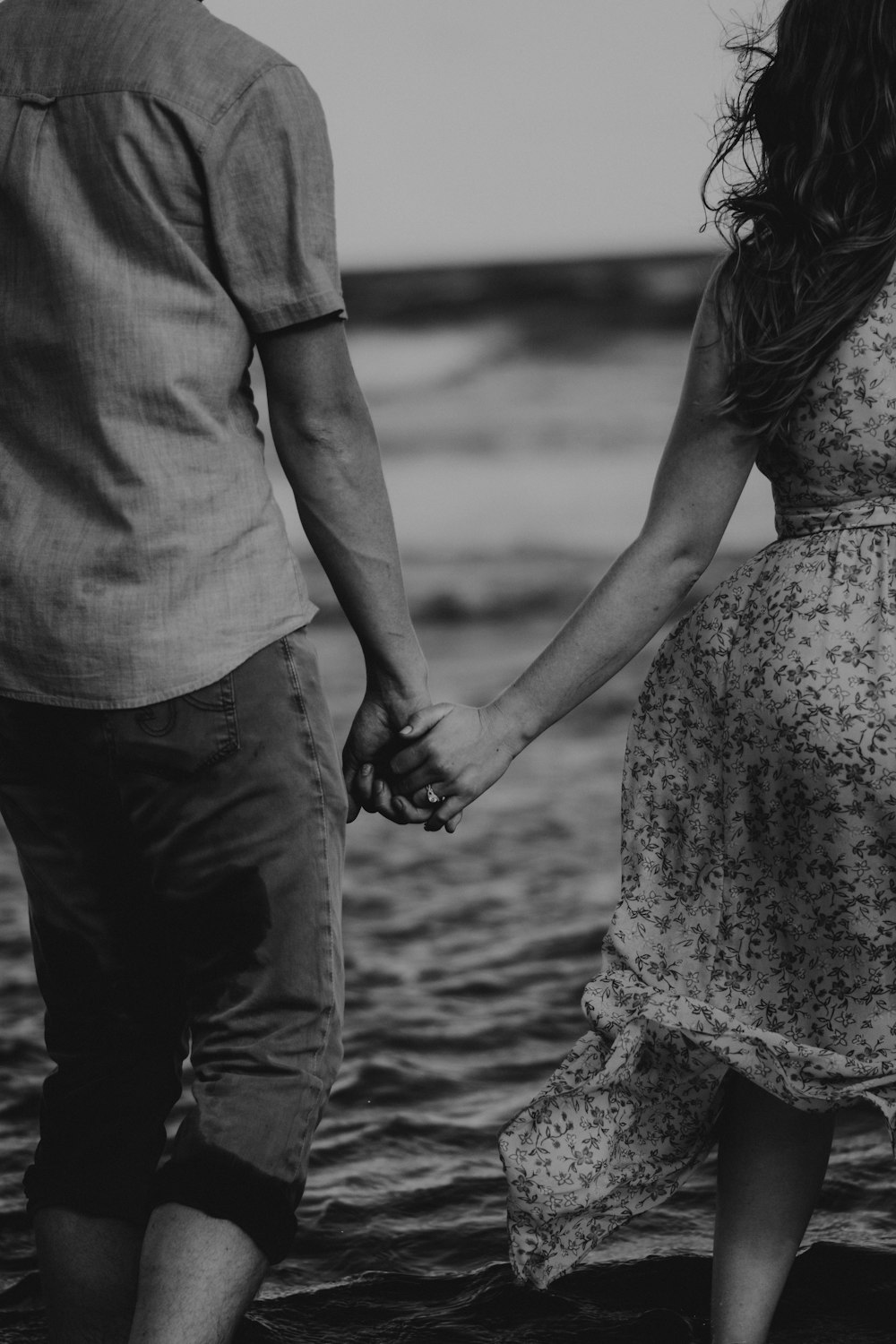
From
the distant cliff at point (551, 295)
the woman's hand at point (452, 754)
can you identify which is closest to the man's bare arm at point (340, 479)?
the woman's hand at point (452, 754)

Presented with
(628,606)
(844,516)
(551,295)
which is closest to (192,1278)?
(628,606)

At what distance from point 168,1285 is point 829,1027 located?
876 millimetres

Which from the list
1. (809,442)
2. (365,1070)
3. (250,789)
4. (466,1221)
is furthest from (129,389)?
(365,1070)

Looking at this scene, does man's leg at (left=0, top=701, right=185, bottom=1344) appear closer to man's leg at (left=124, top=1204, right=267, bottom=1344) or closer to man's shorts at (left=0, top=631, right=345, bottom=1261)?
man's shorts at (left=0, top=631, right=345, bottom=1261)

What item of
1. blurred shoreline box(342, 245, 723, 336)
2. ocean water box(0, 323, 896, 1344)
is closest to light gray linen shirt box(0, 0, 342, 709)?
ocean water box(0, 323, 896, 1344)

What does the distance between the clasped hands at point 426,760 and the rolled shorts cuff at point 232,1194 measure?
0.65m

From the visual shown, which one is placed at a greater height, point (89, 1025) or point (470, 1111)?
point (89, 1025)

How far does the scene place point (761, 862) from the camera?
2053mm

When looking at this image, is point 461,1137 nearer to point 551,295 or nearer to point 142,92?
point 142,92

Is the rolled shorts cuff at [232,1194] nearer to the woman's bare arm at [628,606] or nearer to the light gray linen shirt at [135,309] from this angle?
the light gray linen shirt at [135,309]

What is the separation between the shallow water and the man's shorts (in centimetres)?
51

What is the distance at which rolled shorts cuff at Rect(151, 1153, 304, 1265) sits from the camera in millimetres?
1834

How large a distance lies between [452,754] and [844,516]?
719 mm

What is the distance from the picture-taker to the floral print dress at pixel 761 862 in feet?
6.32
